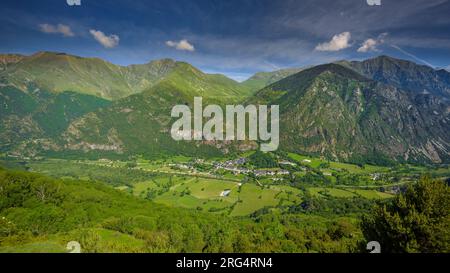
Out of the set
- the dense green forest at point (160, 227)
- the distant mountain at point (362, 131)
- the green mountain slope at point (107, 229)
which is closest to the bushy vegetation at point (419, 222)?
the dense green forest at point (160, 227)

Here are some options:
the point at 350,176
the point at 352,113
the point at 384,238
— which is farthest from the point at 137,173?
the point at 352,113

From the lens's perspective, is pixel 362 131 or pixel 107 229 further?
pixel 362 131

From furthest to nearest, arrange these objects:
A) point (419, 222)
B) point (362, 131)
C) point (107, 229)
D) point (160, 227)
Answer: point (362, 131) < point (160, 227) < point (107, 229) < point (419, 222)

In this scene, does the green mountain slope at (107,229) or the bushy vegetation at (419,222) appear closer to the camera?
the bushy vegetation at (419,222)

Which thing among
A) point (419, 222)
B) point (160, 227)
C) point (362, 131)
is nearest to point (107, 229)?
point (160, 227)

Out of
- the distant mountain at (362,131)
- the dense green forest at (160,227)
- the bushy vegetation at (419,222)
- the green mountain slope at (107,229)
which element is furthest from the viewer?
the distant mountain at (362,131)

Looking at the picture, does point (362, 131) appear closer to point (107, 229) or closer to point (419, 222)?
point (107, 229)

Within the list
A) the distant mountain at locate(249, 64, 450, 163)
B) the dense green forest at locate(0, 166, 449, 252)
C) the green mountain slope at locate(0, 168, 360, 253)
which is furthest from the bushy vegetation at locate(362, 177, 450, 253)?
the distant mountain at locate(249, 64, 450, 163)

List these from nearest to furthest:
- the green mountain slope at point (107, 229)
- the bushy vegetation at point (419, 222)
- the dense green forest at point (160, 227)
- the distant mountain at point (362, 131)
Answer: the bushy vegetation at point (419, 222)
the dense green forest at point (160, 227)
the green mountain slope at point (107, 229)
the distant mountain at point (362, 131)

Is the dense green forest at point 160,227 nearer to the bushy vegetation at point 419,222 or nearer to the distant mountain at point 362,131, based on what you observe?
the bushy vegetation at point 419,222

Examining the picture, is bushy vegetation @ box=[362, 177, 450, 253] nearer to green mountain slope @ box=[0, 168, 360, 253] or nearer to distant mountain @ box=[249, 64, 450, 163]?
green mountain slope @ box=[0, 168, 360, 253]

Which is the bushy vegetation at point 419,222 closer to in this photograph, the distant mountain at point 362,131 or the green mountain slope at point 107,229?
the green mountain slope at point 107,229

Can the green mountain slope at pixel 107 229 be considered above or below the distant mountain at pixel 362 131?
below
